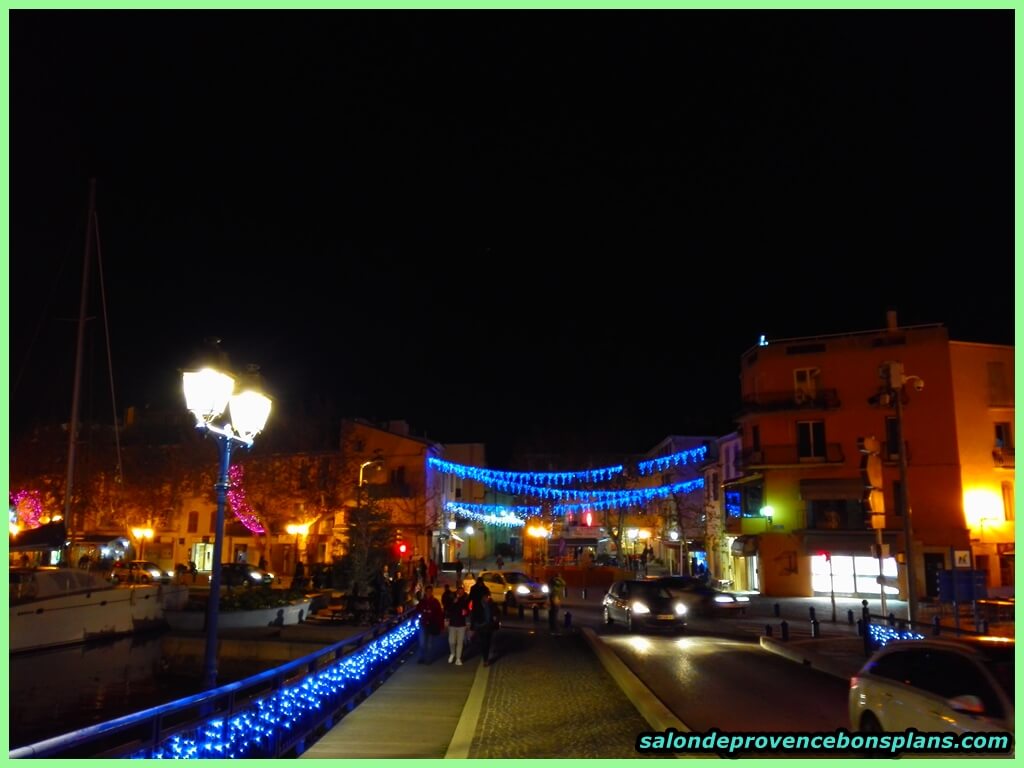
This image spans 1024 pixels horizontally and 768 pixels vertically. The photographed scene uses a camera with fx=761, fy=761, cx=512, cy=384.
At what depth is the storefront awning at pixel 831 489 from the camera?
35.7 meters

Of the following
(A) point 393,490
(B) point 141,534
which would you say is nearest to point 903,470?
(A) point 393,490

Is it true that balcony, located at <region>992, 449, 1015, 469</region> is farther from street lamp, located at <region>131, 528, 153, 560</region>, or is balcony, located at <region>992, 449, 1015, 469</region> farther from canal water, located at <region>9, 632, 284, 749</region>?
street lamp, located at <region>131, 528, 153, 560</region>

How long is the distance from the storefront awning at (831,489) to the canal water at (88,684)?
87.9 ft

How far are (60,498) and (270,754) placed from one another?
1539 inches

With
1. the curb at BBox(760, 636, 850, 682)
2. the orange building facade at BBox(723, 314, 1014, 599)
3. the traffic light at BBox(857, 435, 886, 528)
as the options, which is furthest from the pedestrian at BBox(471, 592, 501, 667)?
the orange building facade at BBox(723, 314, 1014, 599)

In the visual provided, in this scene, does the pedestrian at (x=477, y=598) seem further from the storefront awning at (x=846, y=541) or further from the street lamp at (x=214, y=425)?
the storefront awning at (x=846, y=541)

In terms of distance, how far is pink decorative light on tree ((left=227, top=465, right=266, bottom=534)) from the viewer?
44616 mm

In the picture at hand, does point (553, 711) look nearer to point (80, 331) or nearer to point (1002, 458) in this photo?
point (80, 331)

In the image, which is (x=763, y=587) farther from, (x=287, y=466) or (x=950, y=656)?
(x=950, y=656)

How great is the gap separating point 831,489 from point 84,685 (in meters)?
31.0

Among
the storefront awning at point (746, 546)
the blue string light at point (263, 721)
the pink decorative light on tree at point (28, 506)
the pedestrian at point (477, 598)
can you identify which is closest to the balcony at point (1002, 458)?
the storefront awning at point (746, 546)

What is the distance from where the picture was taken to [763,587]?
36844 millimetres

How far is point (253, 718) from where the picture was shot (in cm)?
776

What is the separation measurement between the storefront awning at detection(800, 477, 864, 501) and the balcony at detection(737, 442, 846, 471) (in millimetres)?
888
